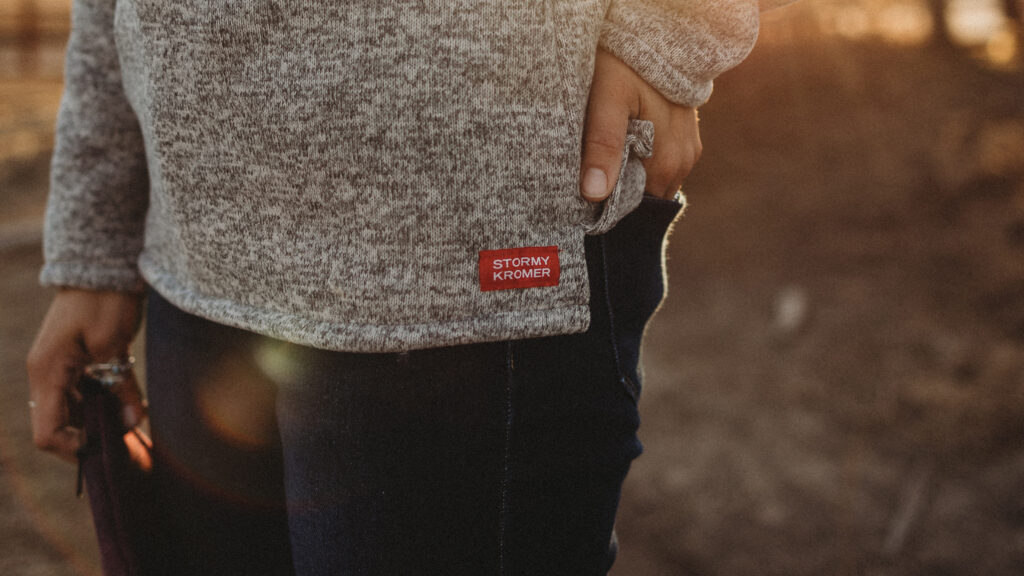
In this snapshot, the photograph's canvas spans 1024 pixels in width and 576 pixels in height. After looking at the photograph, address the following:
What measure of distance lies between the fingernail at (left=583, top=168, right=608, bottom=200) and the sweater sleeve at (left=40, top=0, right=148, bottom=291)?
0.82 m

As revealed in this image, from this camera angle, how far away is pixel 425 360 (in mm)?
761

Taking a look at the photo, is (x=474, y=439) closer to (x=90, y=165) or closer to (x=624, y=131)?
(x=624, y=131)

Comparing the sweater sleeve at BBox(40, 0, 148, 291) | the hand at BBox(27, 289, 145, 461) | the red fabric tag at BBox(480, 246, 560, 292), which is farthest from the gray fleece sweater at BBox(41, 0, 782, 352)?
the hand at BBox(27, 289, 145, 461)

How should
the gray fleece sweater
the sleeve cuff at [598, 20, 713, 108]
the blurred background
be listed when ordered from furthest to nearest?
the blurred background, the sleeve cuff at [598, 20, 713, 108], the gray fleece sweater

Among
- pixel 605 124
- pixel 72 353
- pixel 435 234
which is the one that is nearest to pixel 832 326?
pixel 605 124

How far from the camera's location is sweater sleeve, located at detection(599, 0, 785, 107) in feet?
2.66

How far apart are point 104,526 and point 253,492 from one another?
0.28 metres

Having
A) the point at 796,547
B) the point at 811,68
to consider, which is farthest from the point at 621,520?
the point at 811,68

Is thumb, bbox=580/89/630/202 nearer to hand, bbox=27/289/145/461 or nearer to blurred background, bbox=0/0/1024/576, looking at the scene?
hand, bbox=27/289/145/461

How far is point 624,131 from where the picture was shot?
809 mm

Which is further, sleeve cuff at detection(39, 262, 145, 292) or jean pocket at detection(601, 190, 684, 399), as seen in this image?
sleeve cuff at detection(39, 262, 145, 292)

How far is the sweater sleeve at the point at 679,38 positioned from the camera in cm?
81

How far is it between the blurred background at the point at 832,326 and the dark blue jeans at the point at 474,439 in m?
1.90

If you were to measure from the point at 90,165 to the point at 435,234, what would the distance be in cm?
73
